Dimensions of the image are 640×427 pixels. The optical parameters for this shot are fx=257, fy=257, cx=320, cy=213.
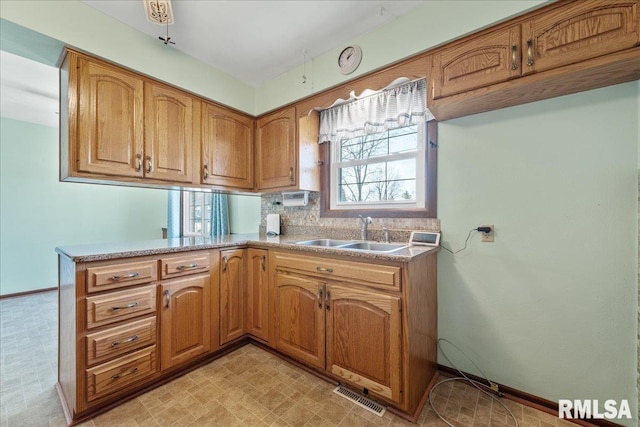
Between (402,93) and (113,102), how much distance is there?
205 centimetres

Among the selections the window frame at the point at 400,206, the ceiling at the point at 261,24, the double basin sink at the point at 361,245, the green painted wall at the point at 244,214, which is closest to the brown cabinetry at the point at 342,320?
the double basin sink at the point at 361,245

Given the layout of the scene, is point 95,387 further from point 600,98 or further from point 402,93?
point 600,98

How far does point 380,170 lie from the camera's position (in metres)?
2.25

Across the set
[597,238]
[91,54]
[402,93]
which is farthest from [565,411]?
[91,54]

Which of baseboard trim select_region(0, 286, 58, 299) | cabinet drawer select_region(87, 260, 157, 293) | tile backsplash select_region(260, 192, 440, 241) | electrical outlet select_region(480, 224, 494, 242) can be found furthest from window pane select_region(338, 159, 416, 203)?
baseboard trim select_region(0, 286, 58, 299)

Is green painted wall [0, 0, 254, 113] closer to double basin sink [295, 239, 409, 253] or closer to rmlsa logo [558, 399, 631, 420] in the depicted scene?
double basin sink [295, 239, 409, 253]

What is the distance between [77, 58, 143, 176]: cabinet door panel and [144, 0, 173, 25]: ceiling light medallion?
0.47 m

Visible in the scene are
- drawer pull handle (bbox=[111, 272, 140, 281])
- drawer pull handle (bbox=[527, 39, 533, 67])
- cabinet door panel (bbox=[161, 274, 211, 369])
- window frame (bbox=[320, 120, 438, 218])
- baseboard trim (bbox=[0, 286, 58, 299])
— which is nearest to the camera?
drawer pull handle (bbox=[527, 39, 533, 67])

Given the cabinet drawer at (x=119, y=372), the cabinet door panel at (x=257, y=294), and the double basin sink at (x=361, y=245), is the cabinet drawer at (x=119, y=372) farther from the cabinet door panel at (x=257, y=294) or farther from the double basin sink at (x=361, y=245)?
the double basin sink at (x=361, y=245)

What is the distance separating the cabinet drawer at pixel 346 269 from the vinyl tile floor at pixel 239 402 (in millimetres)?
732

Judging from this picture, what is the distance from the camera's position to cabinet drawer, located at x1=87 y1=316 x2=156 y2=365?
1.41m

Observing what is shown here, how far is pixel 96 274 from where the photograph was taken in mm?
1422

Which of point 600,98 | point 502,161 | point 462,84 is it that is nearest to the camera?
point 600,98

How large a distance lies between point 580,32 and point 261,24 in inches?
70.9
